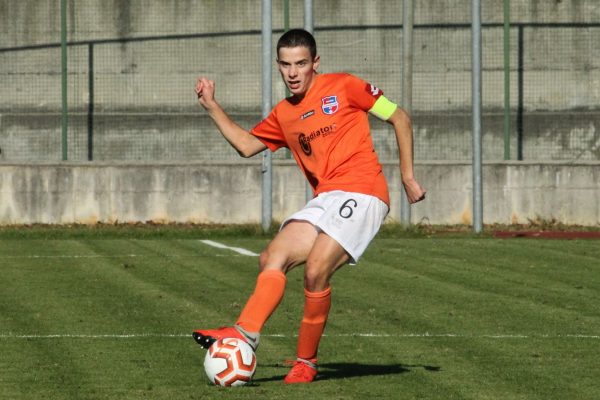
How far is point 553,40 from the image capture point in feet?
88.0

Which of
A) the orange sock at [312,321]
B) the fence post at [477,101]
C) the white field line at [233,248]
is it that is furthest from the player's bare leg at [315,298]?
the fence post at [477,101]

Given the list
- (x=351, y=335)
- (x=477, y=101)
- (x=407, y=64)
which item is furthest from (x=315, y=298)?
(x=407, y=64)

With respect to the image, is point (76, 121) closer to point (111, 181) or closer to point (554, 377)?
point (111, 181)

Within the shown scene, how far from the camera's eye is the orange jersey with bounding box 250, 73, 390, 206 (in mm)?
8320

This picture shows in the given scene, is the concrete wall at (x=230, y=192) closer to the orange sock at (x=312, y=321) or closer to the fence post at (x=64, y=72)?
the fence post at (x=64, y=72)

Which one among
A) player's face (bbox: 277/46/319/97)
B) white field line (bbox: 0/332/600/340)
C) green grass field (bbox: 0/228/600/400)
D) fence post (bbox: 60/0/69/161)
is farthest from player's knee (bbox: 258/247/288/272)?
fence post (bbox: 60/0/69/161)

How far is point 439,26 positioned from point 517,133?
2.53 metres

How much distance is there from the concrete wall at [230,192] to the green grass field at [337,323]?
233 inches

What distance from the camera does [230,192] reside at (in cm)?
2534

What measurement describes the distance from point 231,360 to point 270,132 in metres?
1.60

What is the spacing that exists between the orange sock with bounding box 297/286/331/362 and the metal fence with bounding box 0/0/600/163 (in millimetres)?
17890

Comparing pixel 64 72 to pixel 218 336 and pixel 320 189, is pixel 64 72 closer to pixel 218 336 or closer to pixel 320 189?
pixel 320 189

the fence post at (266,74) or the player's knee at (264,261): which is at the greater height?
the fence post at (266,74)

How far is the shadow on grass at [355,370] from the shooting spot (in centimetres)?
841
